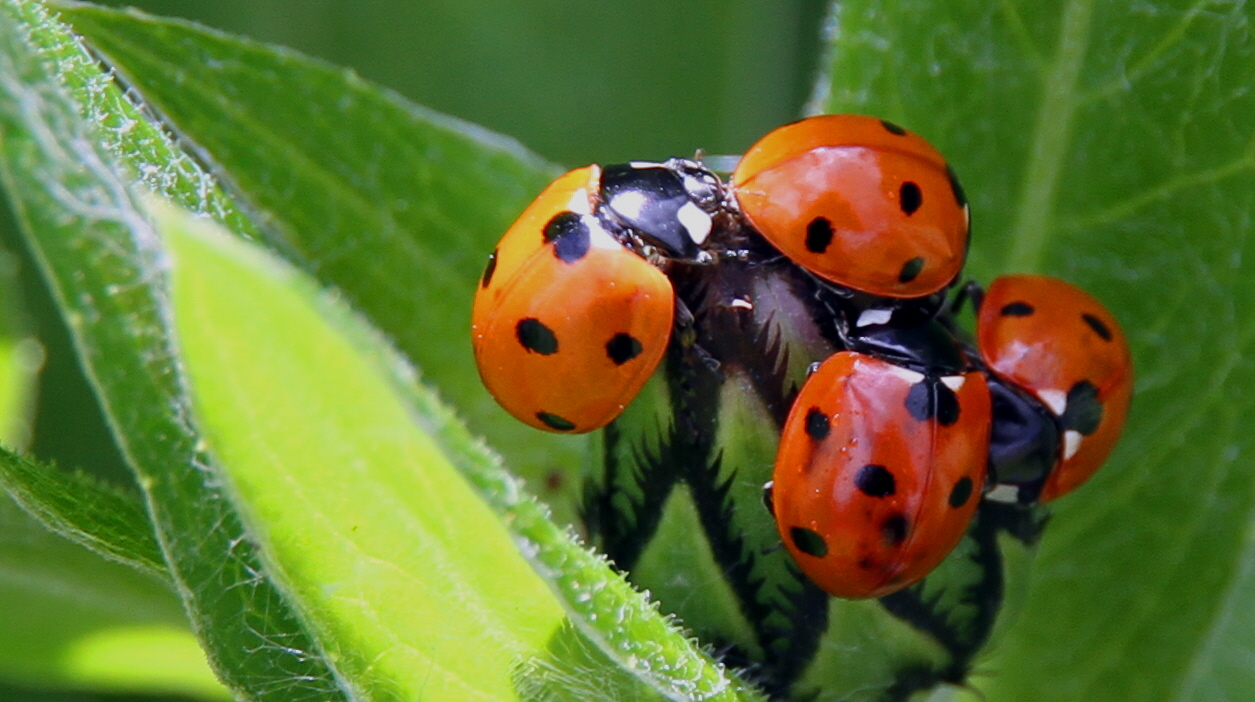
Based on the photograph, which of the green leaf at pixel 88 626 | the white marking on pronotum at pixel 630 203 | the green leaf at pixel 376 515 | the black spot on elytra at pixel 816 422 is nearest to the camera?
the green leaf at pixel 376 515

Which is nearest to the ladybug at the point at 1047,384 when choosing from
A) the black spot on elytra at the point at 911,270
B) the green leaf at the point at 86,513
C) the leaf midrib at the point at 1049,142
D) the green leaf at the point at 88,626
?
the black spot on elytra at the point at 911,270

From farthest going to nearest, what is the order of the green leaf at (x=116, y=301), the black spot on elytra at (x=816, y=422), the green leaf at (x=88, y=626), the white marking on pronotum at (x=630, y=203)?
the green leaf at (x=88, y=626) → the white marking on pronotum at (x=630, y=203) → the black spot on elytra at (x=816, y=422) → the green leaf at (x=116, y=301)

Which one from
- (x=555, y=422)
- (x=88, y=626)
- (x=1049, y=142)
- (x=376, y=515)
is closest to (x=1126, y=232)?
(x=1049, y=142)

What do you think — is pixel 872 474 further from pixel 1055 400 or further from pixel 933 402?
pixel 1055 400

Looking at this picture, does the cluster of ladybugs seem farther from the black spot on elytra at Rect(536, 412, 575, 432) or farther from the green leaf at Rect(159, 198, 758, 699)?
the green leaf at Rect(159, 198, 758, 699)

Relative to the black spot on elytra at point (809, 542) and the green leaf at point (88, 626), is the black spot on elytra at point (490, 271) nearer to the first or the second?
the black spot on elytra at point (809, 542)

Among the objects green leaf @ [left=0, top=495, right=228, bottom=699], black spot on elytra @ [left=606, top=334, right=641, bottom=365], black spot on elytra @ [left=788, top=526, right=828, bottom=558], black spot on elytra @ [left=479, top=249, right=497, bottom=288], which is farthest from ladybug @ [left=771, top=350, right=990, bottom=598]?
green leaf @ [left=0, top=495, right=228, bottom=699]
